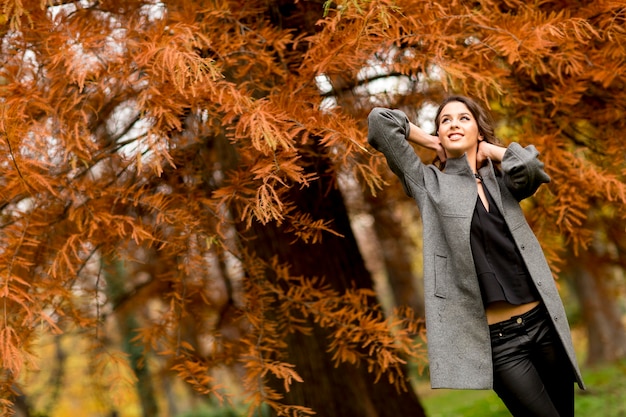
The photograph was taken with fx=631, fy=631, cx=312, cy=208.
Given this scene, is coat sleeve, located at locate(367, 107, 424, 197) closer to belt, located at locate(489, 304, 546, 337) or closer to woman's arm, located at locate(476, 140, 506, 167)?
woman's arm, located at locate(476, 140, 506, 167)

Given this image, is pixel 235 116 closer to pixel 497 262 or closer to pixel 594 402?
pixel 497 262

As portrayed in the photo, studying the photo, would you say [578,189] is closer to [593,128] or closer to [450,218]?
[593,128]

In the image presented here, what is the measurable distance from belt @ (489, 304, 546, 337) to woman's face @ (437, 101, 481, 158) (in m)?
0.72

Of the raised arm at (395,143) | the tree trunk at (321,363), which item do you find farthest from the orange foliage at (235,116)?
the tree trunk at (321,363)

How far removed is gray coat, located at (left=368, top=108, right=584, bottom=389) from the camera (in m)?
2.43

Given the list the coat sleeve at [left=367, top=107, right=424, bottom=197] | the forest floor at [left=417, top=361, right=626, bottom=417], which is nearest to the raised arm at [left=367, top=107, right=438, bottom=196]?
the coat sleeve at [left=367, top=107, right=424, bottom=197]

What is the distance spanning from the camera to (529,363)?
2436 millimetres

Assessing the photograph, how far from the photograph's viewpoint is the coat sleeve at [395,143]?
101 inches

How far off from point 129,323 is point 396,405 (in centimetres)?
608

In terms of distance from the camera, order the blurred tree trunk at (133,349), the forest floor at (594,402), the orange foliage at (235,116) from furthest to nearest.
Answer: the blurred tree trunk at (133,349), the forest floor at (594,402), the orange foliage at (235,116)

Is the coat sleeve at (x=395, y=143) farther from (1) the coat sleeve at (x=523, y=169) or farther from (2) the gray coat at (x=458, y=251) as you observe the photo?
A: (1) the coat sleeve at (x=523, y=169)

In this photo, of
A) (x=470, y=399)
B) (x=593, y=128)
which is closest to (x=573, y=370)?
(x=593, y=128)

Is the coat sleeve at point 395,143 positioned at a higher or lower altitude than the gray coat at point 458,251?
higher

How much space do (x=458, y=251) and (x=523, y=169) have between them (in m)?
0.42
